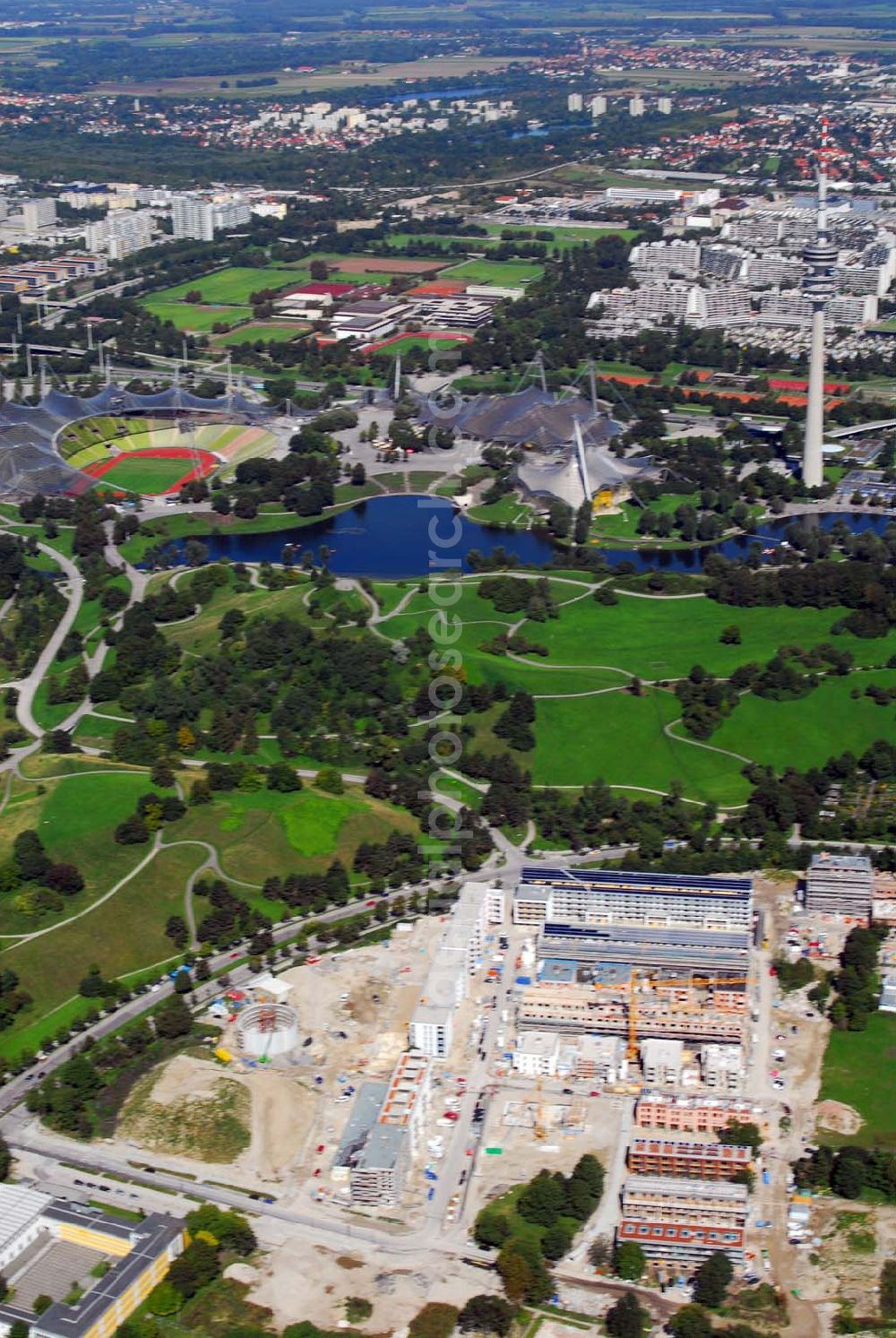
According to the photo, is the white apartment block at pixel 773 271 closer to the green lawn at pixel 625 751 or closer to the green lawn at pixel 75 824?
the green lawn at pixel 625 751

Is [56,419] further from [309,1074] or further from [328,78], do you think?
[328,78]

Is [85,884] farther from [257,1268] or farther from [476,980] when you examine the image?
[257,1268]

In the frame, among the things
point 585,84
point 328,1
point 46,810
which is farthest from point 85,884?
point 328,1

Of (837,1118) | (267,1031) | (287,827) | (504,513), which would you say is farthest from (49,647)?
(837,1118)

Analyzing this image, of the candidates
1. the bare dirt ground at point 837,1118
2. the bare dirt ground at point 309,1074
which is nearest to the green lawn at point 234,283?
the bare dirt ground at point 309,1074

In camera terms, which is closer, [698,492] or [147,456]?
[698,492]

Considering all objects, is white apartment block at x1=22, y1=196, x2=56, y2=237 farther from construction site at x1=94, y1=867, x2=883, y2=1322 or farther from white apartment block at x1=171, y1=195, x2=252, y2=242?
construction site at x1=94, y1=867, x2=883, y2=1322
